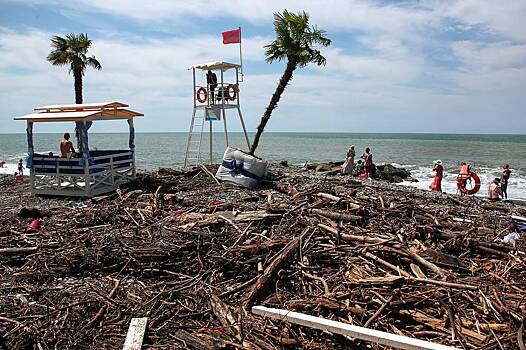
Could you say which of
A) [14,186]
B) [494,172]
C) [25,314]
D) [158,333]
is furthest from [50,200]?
[494,172]

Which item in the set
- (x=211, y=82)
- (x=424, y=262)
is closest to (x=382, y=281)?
(x=424, y=262)

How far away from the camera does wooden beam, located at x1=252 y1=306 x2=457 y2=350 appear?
4.45 m

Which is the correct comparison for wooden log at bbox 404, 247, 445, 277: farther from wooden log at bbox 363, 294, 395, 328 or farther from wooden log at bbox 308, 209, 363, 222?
wooden log at bbox 308, 209, 363, 222

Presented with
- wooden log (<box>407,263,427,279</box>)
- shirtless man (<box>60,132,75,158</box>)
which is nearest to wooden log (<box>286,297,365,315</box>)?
wooden log (<box>407,263,427,279</box>)

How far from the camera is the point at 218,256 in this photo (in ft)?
22.7

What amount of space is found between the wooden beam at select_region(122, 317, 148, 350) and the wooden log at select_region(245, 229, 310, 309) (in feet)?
4.19

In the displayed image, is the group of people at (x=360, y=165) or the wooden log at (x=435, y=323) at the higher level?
the group of people at (x=360, y=165)

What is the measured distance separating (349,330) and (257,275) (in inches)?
82.1

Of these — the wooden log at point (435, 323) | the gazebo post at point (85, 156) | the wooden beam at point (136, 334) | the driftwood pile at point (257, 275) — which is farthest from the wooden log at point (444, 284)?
the gazebo post at point (85, 156)

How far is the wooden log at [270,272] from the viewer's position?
5921mm

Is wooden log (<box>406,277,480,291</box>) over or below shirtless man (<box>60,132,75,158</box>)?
below

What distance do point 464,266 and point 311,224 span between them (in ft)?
8.23

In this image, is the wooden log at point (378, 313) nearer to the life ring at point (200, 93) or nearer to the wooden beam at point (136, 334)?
the wooden beam at point (136, 334)

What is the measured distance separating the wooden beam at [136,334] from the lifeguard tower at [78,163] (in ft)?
30.4
